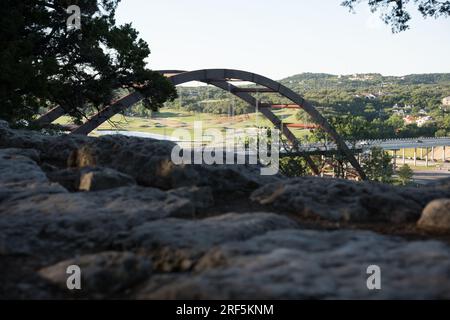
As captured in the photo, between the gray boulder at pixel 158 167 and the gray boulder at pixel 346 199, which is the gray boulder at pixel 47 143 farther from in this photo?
the gray boulder at pixel 346 199

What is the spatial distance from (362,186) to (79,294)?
3.09 m

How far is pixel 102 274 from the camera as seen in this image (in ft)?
10.5

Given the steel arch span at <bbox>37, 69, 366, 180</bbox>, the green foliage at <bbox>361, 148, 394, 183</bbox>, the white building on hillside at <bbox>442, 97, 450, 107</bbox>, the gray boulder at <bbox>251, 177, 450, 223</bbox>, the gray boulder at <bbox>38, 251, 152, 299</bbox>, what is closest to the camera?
the gray boulder at <bbox>38, 251, 152, 299</bbox>

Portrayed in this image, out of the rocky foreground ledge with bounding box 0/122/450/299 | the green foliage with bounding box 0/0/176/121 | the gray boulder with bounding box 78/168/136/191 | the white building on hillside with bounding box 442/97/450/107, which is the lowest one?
the rocky foreground ledge with bounding box 0/122/450/299

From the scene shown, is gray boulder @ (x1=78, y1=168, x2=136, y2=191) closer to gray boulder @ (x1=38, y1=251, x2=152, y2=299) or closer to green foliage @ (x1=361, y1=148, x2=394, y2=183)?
gray boulder @ (x1=38, y1=251, x2=152, y2=299)

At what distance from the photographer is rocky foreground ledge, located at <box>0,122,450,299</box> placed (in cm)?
274

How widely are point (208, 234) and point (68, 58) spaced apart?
18.4 metres

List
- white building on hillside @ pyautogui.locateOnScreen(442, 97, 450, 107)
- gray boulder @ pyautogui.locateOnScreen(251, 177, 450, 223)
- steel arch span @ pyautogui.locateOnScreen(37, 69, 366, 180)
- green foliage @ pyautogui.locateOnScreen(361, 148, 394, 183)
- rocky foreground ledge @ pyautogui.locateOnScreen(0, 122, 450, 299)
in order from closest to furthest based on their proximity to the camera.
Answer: rocky foreground ledge @ pyautogui.locateOnScreen(0, 122, 450, 299) < gray boulder @ pyautogui.locateOnScreen(251, 177, 450, 223) < steel arch span @ pyautogui.locateOnScreen(37, 69, 366, 180) < green foliage @ pyautogui.locateOnScreen(361, 148, 394, 183) < white building on hillside @ pyautogui.locateOnScreen(442, 97, 450, 107)

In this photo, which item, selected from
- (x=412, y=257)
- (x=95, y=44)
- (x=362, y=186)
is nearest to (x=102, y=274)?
(x=412, y=257)

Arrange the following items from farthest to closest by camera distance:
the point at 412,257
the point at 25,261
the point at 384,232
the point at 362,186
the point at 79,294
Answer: the point at 362,186 < the point at 384,232 < the point at 25,261 < the point at 79,294 < the point at 412,257

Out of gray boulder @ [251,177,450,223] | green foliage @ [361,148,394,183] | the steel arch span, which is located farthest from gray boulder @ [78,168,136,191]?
green foliage @ [361,148,394,183]

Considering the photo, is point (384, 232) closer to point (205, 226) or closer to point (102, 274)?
point (205, 226)

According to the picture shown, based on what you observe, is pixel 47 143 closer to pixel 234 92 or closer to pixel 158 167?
pixel 158 167

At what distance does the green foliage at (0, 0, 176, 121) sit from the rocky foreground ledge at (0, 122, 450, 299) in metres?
12.1
